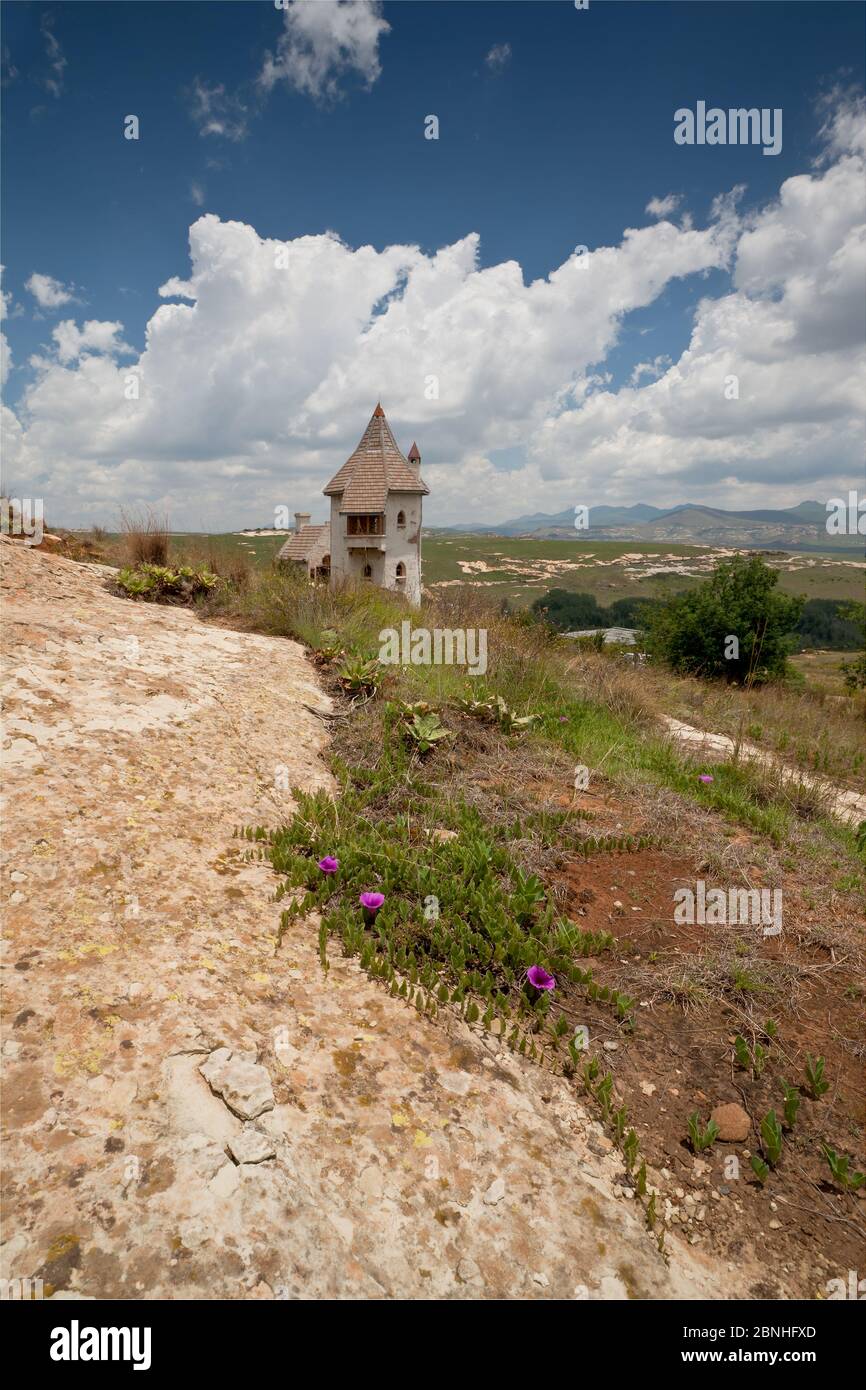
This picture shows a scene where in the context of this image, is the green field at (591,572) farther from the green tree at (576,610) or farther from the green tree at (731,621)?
the green tree at (731,621)

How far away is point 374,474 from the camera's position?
28.2m

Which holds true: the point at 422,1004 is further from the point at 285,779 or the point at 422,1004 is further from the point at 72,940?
the point at 285,779

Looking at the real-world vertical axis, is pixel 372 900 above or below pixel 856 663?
below

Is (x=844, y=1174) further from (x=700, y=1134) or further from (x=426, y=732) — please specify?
(x=426, y=732)

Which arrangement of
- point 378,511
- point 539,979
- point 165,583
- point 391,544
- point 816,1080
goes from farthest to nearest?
point 391,544
point 378,511
point 165,583
point 539,979
point 816,1080

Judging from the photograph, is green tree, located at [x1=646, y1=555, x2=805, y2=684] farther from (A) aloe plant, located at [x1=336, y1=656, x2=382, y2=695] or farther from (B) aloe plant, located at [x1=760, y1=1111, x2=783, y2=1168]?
(B) aloe plant, located at [x1=760, y1=1111, x2=783, y2=1168]

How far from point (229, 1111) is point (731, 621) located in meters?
35.1

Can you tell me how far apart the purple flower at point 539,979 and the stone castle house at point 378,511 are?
2531 cm

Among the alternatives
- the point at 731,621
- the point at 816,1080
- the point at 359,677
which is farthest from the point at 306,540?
the point at 816,1080

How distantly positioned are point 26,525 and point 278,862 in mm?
8379

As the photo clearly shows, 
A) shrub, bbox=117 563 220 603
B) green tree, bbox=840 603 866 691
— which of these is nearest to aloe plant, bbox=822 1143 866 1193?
shrub, bbox=117 563 220 603

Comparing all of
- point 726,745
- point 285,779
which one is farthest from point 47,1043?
point 726,745

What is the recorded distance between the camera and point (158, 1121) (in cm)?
188

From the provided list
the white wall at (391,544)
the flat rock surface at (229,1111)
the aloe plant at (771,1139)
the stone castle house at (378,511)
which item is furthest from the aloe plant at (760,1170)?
the white wall at (391,544)
